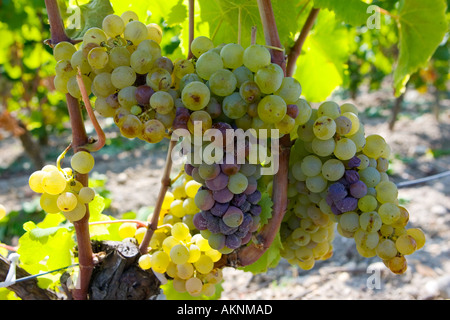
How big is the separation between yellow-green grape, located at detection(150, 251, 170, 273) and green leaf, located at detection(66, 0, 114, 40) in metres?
0.48

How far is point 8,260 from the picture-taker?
0.92 metres

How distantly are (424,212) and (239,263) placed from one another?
112 inches

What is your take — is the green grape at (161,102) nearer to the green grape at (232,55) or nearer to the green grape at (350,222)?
the green grape at (232,55)

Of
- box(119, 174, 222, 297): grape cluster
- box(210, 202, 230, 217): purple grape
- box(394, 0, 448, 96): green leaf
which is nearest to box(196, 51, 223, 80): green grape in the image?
box(210, 202, 230, 217): purple grape

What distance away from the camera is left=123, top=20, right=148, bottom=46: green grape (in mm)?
696

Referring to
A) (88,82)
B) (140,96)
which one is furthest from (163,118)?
(88,82)

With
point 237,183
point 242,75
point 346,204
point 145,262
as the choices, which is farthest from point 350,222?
point 145,262

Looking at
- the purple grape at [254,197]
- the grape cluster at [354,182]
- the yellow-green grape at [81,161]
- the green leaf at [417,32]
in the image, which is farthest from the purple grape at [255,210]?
the green leaf at [417,32]

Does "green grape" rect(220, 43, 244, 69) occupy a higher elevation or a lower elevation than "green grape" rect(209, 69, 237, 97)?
higher

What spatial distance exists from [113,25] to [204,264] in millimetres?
532

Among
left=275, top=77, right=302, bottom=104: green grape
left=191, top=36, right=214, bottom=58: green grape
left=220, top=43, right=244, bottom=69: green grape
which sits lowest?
left=275, top=77, right=302, bottom=104: green grape

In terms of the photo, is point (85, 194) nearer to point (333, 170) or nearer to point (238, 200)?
point (238, 200)

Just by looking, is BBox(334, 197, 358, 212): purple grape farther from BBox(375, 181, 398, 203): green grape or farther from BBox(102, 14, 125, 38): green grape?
BBox(102, 14, 125, 38): green grape
